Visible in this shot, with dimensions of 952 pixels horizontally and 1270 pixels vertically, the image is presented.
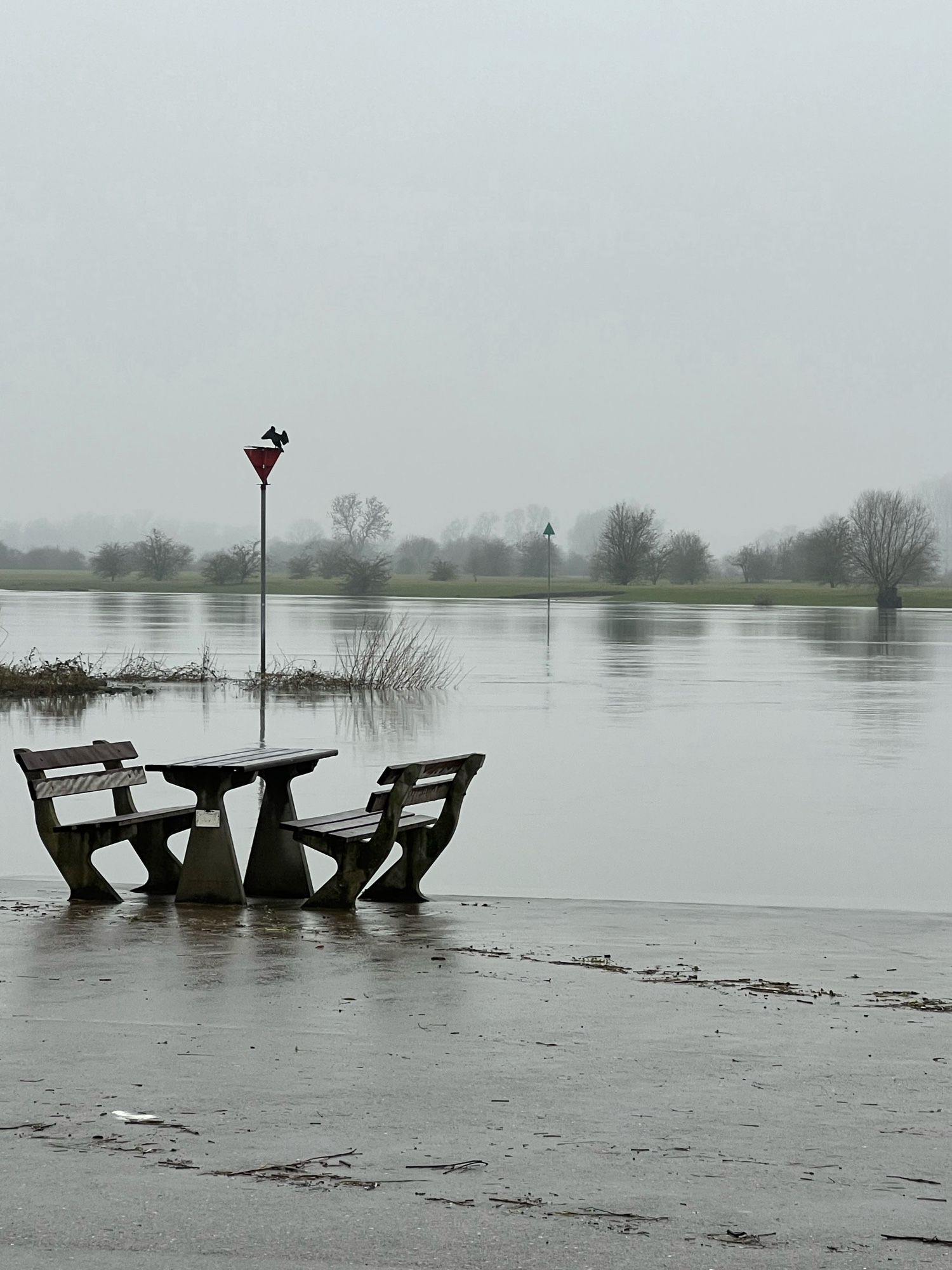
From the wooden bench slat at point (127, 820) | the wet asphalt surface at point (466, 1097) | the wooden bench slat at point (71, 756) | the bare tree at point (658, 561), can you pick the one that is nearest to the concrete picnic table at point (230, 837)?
the wooden bench slat at point (127, 820)

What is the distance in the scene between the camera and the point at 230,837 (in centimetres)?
847

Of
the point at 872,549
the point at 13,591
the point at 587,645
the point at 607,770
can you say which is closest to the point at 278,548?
the point at 13,591

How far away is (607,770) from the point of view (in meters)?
15.1

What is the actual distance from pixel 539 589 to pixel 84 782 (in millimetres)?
109029

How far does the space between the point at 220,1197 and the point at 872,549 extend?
320ft

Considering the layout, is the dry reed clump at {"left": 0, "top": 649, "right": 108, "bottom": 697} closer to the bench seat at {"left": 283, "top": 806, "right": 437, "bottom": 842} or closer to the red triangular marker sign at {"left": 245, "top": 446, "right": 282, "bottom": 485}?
the red triangular marker sign at {"left": 245, "top": 446, "right": 282, "bottom": 485}

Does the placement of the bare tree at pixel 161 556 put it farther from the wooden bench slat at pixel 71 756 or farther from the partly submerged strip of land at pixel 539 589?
the wooden bench slat at pixel 71 756

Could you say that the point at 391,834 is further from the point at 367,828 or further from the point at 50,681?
the point at 50,681

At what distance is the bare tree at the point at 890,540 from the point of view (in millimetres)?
97062

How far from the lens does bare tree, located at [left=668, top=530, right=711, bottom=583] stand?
445ft

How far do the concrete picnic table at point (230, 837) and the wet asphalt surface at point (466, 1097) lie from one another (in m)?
0.60

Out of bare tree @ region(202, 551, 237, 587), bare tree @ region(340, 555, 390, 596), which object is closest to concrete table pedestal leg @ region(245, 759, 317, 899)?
bare tree @ region(340, 555, 390, 596)

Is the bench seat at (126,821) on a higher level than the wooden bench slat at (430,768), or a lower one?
lower

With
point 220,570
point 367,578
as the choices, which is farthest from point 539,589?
point 220,570
